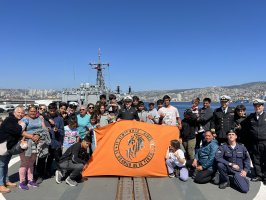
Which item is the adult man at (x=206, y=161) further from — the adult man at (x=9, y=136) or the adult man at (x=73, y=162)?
the adult man at (x=9, y=136)

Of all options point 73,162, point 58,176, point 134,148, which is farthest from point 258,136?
point 58,176

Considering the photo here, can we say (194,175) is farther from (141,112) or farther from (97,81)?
(97,81)

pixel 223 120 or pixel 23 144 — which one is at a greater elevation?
pixel 223 120

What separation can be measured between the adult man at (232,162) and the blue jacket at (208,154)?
127 mm

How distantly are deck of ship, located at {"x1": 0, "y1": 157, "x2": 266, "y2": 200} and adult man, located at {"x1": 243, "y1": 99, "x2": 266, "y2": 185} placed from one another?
485mm

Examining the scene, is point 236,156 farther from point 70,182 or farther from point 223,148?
point 70,182

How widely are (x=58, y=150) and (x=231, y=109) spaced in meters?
4.45

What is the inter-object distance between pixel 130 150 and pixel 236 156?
92.4 inches

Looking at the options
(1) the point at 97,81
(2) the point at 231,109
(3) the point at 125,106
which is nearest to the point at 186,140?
(2) the point at 231,109

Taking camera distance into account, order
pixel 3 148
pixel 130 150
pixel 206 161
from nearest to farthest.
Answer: pixel 3 148 < pixel 206 161 < pixel 130 150

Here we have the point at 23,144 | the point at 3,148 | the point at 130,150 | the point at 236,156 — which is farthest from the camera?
the point at 130,150

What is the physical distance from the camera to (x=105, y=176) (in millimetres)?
6059

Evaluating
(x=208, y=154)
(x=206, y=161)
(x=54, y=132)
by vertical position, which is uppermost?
(x=54, y=132)

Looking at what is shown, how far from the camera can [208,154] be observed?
5.80 m
